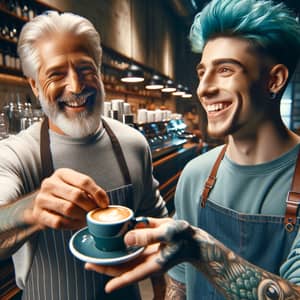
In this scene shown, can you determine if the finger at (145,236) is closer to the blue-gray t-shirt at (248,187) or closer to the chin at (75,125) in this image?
the blue-gray t-shirt at (248,187)

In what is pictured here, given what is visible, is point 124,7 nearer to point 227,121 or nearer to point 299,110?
point 227,121

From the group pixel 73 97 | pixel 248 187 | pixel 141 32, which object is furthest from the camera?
pixel 141 32

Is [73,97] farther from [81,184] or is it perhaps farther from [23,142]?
[81,184]

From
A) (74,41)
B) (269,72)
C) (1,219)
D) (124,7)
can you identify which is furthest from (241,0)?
(124,7)

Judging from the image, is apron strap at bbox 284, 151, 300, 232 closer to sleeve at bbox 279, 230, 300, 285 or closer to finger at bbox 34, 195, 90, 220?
sleeve at bbox 279, 230, 300, 285

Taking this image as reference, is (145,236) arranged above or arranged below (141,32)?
below

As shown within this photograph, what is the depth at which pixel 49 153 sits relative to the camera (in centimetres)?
103

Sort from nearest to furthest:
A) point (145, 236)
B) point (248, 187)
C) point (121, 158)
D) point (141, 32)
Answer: point (145, 236), point (248, 187), point (121, 158), point (141, 32)

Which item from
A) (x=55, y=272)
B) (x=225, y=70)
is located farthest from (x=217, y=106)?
(x=55, y=272)

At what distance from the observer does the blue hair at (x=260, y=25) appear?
33.2 inches

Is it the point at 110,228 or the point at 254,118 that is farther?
the point at 254,118

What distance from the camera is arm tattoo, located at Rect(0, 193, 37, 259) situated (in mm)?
829

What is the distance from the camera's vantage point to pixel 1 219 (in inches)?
33.6

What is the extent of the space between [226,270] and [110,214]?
0.32 meters
